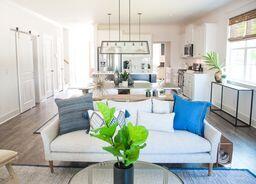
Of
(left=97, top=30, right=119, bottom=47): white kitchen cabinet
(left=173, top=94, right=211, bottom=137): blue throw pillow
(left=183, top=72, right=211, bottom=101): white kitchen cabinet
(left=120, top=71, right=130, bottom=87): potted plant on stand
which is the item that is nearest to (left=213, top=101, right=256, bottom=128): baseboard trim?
(left=183, top=72, right=211, bottom=101): white kitchen cabinet

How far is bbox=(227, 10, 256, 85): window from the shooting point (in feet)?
17.0

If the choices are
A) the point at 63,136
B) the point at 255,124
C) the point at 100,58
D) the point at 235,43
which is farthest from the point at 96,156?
the point at 100,58

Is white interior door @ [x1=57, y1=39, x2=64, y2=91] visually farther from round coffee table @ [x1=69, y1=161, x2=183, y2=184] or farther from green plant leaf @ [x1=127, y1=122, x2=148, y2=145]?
green plant leaf @ [x1=127, y1=122, x2=148, y2=145]

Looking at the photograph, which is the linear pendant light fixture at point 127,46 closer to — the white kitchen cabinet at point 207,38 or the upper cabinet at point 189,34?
the white kitchen cabinet at point 207,38

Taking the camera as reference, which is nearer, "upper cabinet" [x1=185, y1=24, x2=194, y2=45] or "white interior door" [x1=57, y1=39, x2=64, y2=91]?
"upper cabinet" [x1=185, y1=24, x2=194, y2=45]

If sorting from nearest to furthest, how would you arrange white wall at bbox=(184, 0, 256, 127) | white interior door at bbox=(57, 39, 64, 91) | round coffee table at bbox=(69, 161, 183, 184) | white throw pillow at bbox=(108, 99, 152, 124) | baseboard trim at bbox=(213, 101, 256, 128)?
1. round coffee table at bbox=(69, 161, 183, 184)
2. white throw pillow at bbox=(108, 99, 152, 124)
3. baseboard trim at bbox=(213, 101, 256, 128)
4. white wall at bbox=(184, 0, 256, 127)
5. white interior door at bbox=(57, 39, 64, 91)

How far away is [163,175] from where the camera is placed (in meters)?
2.20

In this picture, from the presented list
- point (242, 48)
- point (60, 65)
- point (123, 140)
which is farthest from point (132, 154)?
point (60, 65)

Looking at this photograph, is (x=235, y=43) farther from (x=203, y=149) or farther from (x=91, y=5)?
(x=203, y=149)

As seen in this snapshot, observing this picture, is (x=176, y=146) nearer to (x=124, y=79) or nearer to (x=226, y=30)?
(x=124, y=79)

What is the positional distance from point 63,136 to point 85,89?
282cm

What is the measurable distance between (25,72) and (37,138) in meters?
2.80

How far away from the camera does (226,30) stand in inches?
249

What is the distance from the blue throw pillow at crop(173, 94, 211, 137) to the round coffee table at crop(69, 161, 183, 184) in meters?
0.99
